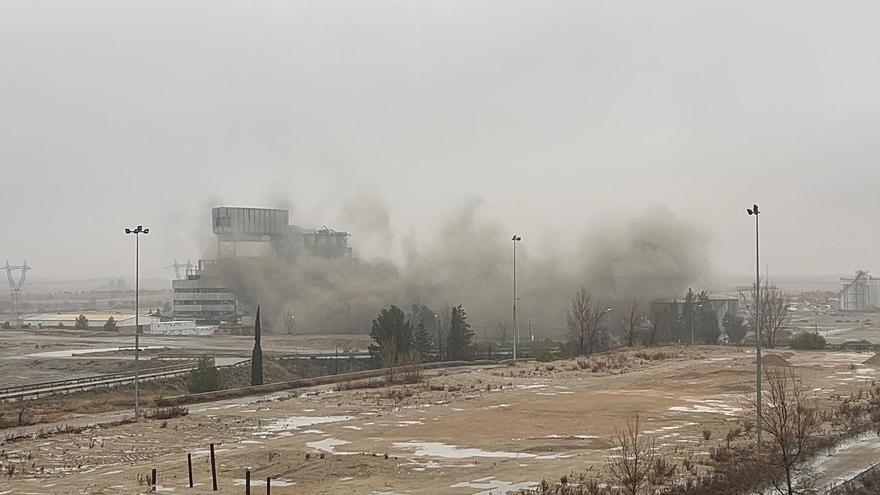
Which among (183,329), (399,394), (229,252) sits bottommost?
(399,394)

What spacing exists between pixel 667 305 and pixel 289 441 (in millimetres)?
98132

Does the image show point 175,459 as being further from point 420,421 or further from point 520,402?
point 520,402

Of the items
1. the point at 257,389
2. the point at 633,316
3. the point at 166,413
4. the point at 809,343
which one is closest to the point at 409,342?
the point at 257,389

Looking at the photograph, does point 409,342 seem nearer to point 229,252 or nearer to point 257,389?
point 257,389

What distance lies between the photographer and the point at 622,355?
87.6m

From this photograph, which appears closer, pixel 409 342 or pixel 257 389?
pixel 257 389

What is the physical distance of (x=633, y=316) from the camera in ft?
357

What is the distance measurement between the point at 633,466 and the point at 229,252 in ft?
451

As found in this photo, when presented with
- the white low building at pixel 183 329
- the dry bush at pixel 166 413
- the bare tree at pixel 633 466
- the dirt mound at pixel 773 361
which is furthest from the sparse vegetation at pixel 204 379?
the white low building at pixel 183 329

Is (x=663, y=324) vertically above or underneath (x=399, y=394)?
above

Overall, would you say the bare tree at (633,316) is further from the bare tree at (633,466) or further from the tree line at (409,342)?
the bare tree at (633,466)

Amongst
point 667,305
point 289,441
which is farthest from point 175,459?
point 667,305

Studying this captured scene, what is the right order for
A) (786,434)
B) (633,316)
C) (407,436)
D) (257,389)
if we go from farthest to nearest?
(633,316) → (257,389) → (407,436) → (786,434)

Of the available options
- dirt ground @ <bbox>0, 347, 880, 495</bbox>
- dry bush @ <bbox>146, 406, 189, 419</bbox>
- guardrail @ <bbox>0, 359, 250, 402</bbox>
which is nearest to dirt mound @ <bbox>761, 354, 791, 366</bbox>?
dirt ground @ <bbox>0, 347, 880, 495</bbox>
